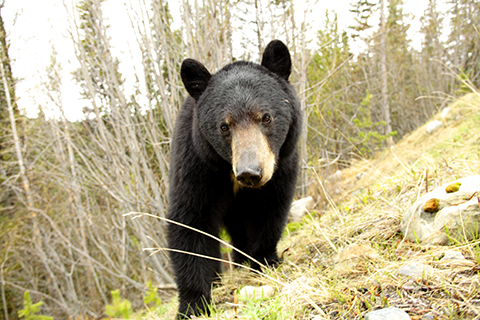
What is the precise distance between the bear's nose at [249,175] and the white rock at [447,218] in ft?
3.03

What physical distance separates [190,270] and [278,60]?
6.15ft

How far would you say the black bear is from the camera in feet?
7.95

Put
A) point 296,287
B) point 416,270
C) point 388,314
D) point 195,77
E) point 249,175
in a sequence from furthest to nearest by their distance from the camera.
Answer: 1. point 195,77
2. point 249,175
3. point 296,287
4. point 416,270
5. point 388,314

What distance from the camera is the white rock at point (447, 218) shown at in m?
1.66

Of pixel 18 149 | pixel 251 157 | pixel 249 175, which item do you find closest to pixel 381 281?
pixel 249 175

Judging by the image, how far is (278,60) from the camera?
113 inches

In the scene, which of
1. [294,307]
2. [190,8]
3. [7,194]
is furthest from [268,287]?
[7,194]

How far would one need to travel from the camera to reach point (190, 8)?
4.48 m

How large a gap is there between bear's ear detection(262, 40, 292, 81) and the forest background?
1596 mm

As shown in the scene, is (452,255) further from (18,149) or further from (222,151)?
(18,149)

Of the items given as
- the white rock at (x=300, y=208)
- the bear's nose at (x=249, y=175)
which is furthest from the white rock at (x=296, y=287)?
the white rock at (x=300, y=208)

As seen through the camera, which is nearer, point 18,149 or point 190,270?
point 190,270

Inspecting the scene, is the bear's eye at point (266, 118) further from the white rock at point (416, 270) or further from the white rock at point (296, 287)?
the white rock at point (416, 270)

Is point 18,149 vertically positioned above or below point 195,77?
below
